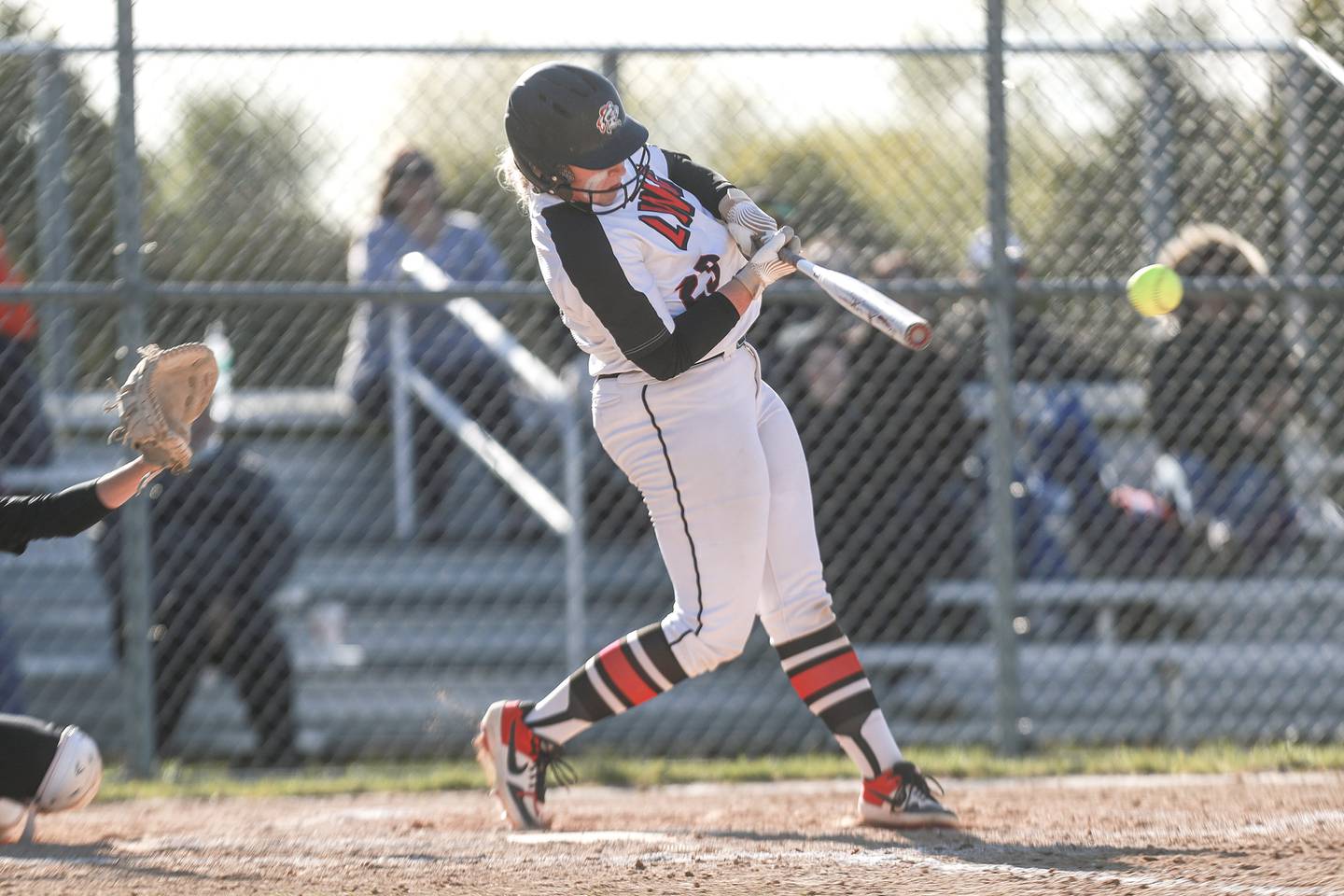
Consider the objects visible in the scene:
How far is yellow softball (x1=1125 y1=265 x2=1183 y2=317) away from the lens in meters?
4.55

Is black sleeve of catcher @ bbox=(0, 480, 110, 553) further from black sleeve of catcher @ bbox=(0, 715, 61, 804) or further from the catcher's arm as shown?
black sleeve of catcher @ bbox=(0, 715, 61, 804)

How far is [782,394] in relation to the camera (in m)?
5.95

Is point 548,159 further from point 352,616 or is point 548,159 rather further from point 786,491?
point 352,616

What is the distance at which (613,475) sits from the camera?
6488 mm

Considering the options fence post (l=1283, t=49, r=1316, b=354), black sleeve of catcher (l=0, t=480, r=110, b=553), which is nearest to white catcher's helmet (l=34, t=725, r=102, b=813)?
black sleeve of catcher (l=0, t=480, r=110, b=553)

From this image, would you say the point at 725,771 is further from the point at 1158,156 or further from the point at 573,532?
the point at 1158,156

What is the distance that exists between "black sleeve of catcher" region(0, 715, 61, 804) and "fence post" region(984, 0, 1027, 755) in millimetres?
3050

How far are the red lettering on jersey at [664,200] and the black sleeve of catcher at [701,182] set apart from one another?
6 cm

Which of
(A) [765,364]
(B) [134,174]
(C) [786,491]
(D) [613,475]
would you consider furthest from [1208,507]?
(B) [134,174]

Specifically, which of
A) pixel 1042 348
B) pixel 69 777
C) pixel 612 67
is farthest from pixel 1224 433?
pixel 69 777

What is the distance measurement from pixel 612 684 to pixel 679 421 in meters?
0.72

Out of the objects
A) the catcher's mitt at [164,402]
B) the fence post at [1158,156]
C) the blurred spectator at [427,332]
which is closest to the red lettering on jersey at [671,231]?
the catcher's mitt at [164,402]

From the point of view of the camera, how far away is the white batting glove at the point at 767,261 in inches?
145

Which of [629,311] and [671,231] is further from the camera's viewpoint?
[671,231]
